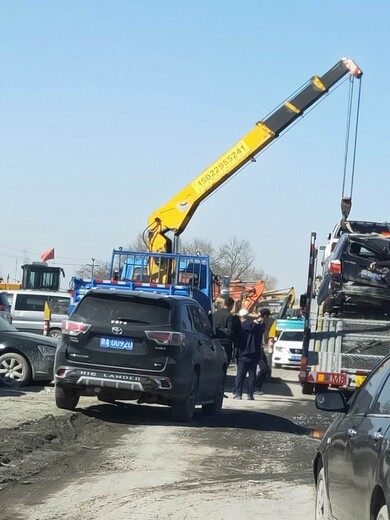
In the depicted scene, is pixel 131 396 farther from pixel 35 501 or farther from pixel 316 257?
pixel 316 257

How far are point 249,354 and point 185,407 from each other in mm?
6020

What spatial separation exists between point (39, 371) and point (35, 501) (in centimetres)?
1034

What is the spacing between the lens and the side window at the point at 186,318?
14.7 meters

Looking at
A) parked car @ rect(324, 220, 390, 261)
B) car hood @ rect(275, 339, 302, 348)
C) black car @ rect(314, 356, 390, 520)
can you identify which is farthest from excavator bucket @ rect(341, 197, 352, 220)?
black car @ rect(314, 356, 390, 520)

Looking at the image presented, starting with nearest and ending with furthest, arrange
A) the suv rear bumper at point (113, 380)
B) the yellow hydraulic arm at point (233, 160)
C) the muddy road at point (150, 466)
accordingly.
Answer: the muddy road at point (150, 466) < the suv rear bumper at point (113, 380) < the yellow hydraulic arm at point (233, 160)

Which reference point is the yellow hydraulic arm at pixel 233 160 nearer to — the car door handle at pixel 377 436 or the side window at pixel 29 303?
the side window at pixel 29 303

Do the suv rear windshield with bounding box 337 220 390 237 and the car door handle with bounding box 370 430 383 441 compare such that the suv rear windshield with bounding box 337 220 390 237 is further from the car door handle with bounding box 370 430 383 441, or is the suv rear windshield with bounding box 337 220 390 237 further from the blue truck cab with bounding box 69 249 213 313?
the car door handle with bounding box 370 430 383 441

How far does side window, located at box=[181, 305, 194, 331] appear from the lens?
14698 mm

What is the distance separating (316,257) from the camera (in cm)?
2116

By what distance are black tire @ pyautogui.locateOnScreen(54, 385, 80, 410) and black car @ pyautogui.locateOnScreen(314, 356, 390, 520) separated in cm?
777

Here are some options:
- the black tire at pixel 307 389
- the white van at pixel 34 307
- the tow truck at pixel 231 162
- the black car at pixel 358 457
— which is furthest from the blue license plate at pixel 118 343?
the white van at pixel 34 307

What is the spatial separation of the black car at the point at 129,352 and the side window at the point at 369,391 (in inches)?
293

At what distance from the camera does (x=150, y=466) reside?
33.2 ft

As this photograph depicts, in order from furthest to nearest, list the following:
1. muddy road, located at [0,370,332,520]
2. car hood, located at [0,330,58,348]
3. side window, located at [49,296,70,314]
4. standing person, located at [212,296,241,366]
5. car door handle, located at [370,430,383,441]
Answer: side window, located at [49,296,70,314]
standing person, located at [212,296,241,366]
car hood, located at [0,330,58,348]
muddy road, located at [0,370,332,520]
car door handle, located at [370,430,383,441]
